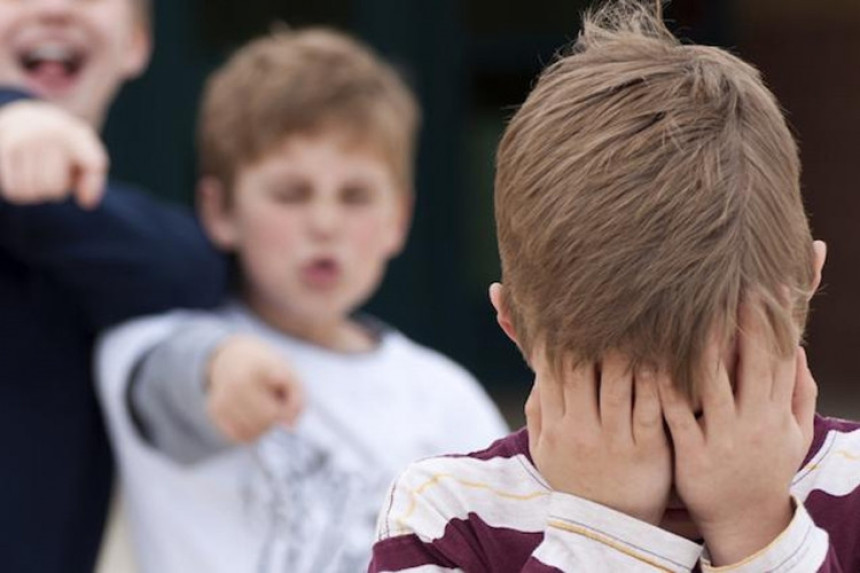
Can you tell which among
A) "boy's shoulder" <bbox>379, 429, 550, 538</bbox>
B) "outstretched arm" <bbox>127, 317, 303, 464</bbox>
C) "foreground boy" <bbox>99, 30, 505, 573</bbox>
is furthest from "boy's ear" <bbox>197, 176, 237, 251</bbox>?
"boy's shoulder" <bbox>379, 429, 550, 538</bbox>

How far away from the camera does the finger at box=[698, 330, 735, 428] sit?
1359 mm

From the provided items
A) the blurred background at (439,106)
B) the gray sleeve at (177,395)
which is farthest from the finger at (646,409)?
the blurred background at (439,106)

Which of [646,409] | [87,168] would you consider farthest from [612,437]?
[87,168]

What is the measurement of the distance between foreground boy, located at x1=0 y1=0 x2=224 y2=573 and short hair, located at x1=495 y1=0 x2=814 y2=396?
1089mm

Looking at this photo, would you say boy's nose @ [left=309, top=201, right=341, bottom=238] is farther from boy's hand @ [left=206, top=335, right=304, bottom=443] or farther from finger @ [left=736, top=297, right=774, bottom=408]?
finger @ [left=736, top=297, right=774, bottom=408]

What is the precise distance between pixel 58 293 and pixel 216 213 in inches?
20.4

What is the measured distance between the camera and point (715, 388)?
1365mm

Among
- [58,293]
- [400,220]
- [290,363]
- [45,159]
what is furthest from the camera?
[400,220]

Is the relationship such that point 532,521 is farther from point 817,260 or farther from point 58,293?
point 58,293

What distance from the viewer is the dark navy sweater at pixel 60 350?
102 inches

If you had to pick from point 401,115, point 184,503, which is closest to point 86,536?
point 184,503

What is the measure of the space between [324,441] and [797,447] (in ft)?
5.17

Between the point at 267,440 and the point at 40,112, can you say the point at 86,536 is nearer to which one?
the point at 267,440

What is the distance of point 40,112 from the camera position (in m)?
2.44
